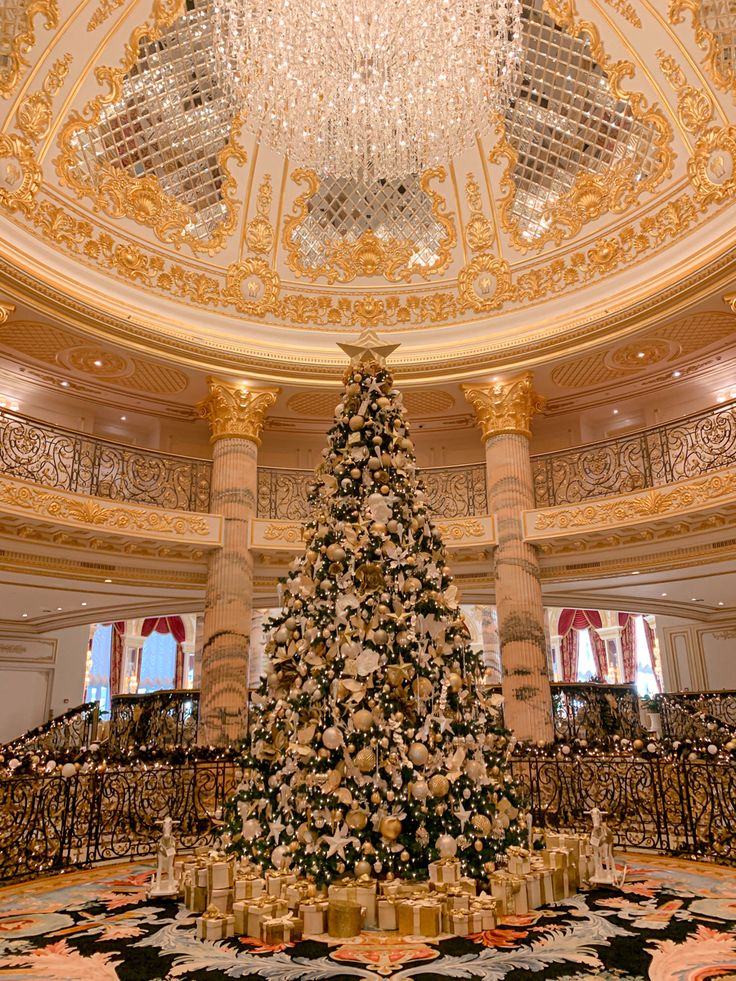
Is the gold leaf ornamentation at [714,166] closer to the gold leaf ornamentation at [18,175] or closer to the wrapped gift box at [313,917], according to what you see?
the gold leaf ornamentation at [18,175]

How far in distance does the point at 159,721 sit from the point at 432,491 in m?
6.50

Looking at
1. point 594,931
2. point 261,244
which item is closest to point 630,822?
point 594,931

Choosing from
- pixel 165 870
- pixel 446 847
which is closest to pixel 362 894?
pixel 446 847

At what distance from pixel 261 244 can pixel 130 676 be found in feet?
39.3

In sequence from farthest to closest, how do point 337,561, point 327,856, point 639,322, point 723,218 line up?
point 639,322 → point 723,218 → point 337,561 → point 327,856

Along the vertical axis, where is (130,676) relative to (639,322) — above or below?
below

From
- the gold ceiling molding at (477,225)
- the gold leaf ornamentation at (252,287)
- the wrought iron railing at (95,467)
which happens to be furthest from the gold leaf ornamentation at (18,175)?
the gold ceiling molding at (477,225)

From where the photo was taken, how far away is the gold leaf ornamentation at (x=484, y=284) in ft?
38.1

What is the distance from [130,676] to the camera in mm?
18797

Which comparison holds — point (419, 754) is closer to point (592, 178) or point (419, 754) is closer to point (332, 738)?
point (332, 738)

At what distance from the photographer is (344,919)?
3.82 metres

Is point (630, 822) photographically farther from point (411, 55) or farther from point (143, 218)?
point (143, 218)

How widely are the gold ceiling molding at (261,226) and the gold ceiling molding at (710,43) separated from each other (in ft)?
19.8

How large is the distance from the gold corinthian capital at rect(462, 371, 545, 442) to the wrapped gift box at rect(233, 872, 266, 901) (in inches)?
326
